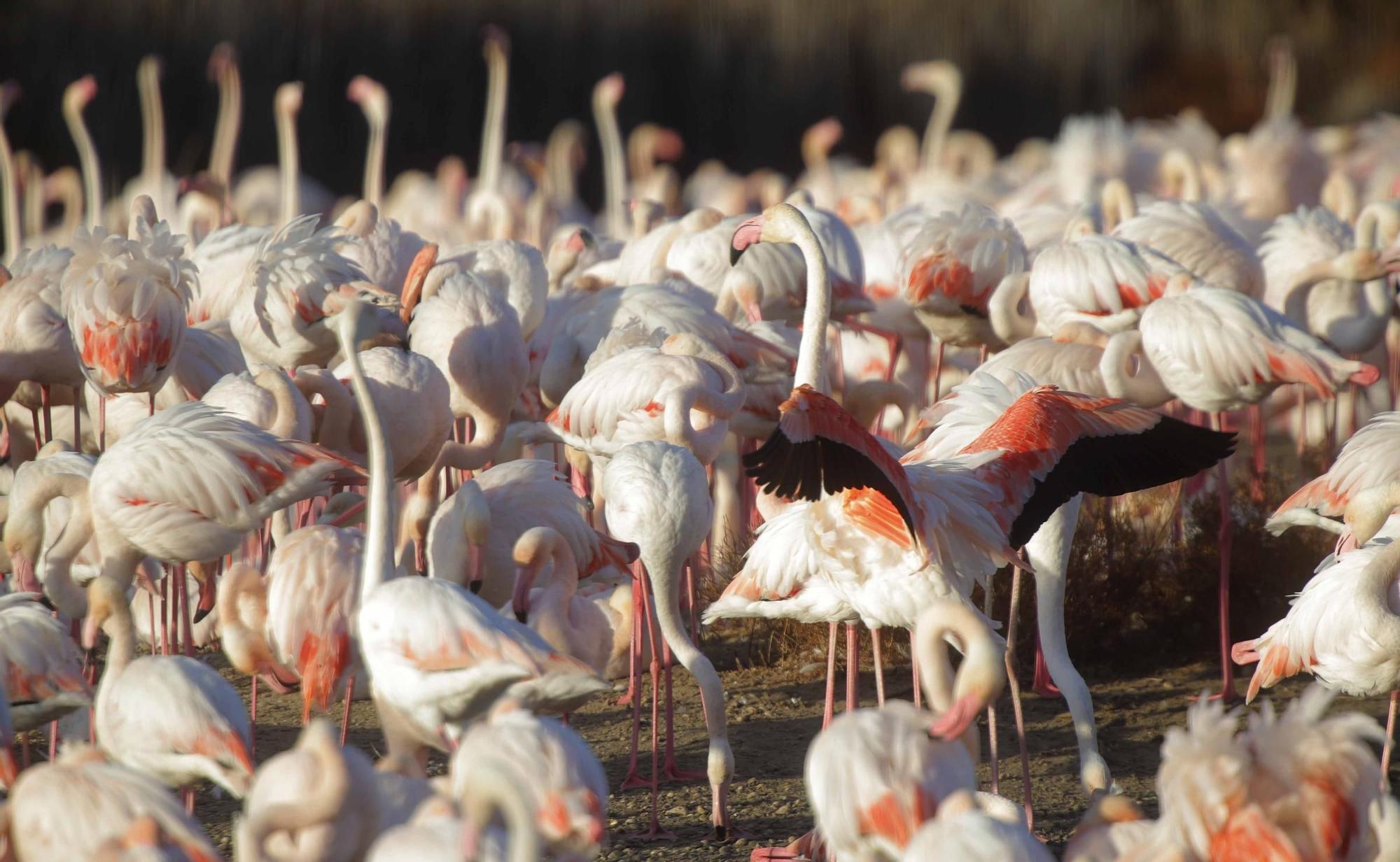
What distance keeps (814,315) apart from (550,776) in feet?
7.07

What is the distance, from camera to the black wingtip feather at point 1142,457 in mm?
4457

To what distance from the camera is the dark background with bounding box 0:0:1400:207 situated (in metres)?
18.9

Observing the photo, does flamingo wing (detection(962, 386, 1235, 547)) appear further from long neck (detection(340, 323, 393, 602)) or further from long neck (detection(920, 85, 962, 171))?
long neck (detection(920, 85, 962, 171))

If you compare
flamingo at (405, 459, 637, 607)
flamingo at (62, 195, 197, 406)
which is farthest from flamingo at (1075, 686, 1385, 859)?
flamingo at (62, 195, 197, 406)

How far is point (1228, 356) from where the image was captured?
579 centimetres

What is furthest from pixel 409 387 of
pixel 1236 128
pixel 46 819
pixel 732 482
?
pixel 1236 128

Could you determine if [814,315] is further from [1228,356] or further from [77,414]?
[77,414]

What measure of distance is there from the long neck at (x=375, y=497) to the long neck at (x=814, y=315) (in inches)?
51.3

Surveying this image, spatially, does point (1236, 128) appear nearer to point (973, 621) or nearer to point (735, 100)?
point (735, 100)

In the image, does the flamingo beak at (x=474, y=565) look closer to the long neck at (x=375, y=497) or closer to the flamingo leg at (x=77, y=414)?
the long neck at (x=375, y=497)

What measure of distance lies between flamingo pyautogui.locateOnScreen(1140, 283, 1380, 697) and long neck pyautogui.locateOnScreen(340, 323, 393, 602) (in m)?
2.92

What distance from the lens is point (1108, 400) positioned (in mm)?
4586

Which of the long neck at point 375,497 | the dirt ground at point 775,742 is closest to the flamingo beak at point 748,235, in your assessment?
the long neck at point 375,497

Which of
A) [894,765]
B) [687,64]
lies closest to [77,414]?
[894,765]
